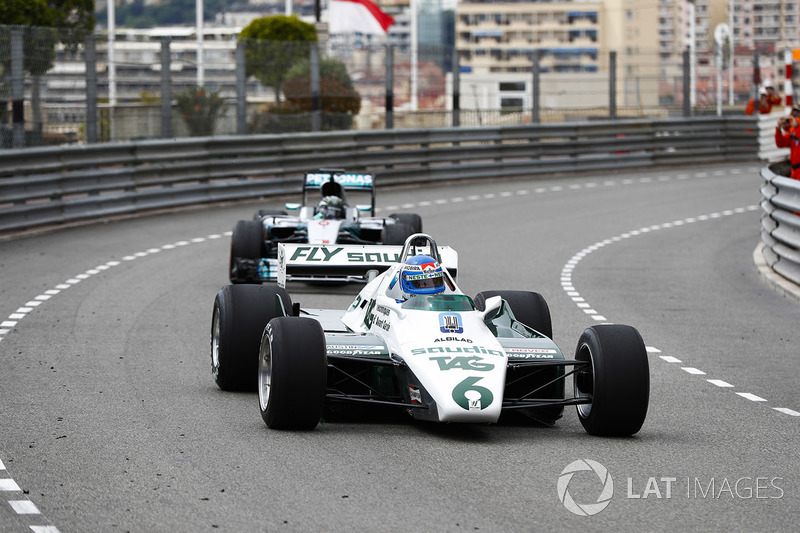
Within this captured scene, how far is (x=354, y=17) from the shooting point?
38531 millimetres

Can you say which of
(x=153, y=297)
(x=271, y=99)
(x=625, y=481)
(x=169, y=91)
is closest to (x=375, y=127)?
(x=271, y=99)

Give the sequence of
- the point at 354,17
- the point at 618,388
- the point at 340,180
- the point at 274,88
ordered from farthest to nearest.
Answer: the point at 354,17 → the point at 274,88 → the point at 340,180 → the point at 618,388

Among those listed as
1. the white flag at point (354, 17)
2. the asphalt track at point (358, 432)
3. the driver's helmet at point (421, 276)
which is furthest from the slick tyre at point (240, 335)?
the white flag at point (354, 17)

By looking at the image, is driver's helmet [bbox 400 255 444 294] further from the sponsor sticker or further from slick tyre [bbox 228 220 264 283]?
slick tyre [bbox 228 220 264 283]

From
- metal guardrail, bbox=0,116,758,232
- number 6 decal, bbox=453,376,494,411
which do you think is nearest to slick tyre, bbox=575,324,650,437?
number 6 decal, bbox=453,376,494,411

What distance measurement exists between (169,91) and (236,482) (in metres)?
18.8

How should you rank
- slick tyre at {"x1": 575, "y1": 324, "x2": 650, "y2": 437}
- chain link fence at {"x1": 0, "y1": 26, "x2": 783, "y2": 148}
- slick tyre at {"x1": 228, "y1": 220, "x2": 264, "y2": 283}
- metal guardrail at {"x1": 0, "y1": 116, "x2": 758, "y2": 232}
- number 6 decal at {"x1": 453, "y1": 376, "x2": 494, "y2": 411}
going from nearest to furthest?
number 6 decal at {"x1": 453, "y1": 376, "x2": 494, "y2": 411} → slick tyre at {"x1": 575, "y1": 324, "x2": 650, "y2": 437} → slick tyre at {"x1": 228, "y1": 220, "x2": 264, "y2": 283} → metal guardrail at {"x1": 0, "y1": 116, "x2": 758, "y2": 232} → chain link fence at {"x1": 0, "y1": 26, "x2": 783, "y2": 148}

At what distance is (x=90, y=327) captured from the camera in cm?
1288

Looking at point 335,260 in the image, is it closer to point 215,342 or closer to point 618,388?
point 215,342

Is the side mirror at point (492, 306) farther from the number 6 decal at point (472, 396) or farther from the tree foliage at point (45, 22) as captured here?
the tree foliage at point (45, 22)

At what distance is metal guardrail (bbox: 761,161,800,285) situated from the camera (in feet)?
54.9

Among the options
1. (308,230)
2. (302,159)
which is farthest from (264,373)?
(302,159)

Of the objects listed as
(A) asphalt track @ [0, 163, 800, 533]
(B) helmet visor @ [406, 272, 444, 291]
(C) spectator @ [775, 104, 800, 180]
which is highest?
(C) spectator @ [775, 104, 800, 180]

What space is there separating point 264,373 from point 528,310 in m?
2.25
